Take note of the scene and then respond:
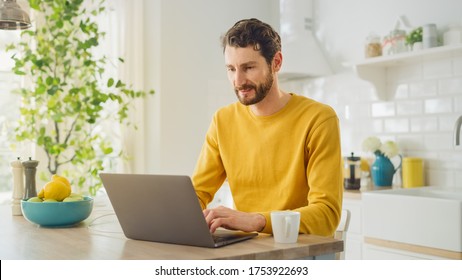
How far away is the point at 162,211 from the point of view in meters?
1.46

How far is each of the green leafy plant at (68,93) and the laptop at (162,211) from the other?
2116 millimetres

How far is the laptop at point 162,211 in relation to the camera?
4.57ft

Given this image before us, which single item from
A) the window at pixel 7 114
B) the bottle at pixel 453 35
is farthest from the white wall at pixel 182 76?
the bottle at pixel 453 35

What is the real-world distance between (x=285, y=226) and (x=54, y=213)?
738 millimetres

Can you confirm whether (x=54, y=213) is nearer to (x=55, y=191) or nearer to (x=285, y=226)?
(x=55, y=191)

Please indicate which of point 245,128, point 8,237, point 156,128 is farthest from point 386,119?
point 8,237

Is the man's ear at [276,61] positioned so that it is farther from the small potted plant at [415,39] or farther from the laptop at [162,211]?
the small potted plant at [415,39]

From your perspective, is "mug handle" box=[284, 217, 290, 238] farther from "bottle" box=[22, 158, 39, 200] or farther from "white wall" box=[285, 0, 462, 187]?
"white wall" box=[285, 0, 462, 187]

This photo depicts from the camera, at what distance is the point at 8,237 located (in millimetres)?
1604

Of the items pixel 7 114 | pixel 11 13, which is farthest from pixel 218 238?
pixel 7 114

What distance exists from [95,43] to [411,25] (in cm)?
195

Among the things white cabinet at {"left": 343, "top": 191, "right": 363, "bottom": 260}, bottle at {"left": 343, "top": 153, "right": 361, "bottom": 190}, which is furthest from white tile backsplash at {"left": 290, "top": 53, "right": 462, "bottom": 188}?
white cabinet at {"left": 343, "top": 191, "right": 363, "bottom": 260}

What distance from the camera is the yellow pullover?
71.3 inches

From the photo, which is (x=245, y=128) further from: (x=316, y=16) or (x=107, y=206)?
(x=316, y=16)
